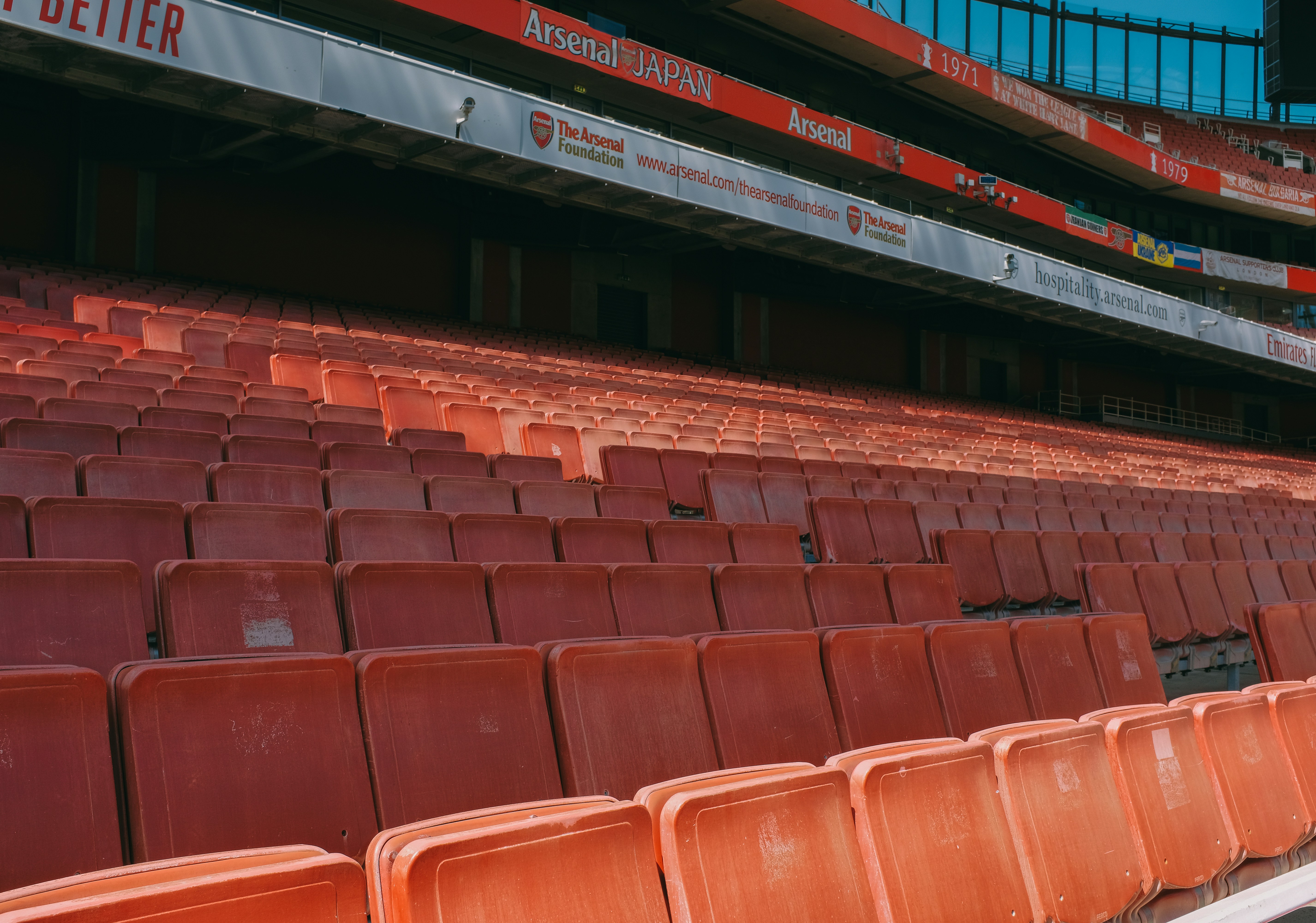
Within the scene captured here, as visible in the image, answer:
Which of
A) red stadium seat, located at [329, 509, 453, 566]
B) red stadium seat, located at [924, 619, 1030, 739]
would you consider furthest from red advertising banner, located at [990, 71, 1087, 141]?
red stadium seat, located at [329, 509, 453, 566]

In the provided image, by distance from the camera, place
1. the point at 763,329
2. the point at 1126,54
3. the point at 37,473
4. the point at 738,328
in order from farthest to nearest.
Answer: the point at 1126,54 < the point at 763,329 < the point at 738,328 < the point at 37,473

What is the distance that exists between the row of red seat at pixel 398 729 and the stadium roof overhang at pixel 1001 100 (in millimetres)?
7570

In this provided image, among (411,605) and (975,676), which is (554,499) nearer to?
(411,605)

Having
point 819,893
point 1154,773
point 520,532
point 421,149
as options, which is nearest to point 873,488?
point 520,532

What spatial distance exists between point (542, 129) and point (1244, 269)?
35.3 feet

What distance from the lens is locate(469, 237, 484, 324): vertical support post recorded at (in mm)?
6883

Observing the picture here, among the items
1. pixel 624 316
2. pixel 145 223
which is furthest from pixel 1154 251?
pixel 145 223

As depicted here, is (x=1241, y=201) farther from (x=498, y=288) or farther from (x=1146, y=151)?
(x=498, y=288)

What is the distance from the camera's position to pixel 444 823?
22.8 inches

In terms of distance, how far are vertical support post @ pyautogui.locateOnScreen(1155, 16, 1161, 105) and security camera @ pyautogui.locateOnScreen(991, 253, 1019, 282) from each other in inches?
351

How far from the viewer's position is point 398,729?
0.79m

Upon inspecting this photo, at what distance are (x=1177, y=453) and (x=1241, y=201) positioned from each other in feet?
23.4

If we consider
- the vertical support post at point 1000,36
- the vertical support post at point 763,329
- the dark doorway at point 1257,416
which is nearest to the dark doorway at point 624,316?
the vertical support post at point 763,329

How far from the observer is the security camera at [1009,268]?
684cm
